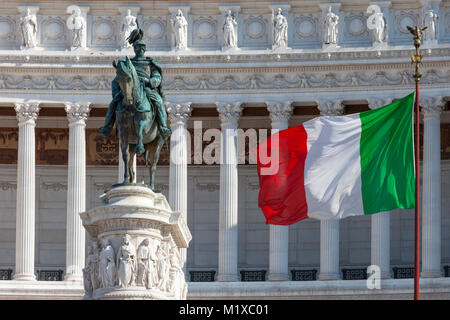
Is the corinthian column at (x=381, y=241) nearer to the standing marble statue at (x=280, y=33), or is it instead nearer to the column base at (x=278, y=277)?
the column base at (x=278, y=277)

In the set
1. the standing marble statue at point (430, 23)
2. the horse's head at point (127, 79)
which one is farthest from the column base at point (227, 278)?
the horse's head at point (127, 79)

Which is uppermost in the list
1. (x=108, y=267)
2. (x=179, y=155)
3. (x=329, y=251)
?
(x=179, y=155)

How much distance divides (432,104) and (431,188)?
3717 millimetres

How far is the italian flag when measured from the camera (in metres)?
53.0

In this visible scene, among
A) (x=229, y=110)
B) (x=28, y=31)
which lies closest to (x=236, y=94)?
(x=229, y=110)

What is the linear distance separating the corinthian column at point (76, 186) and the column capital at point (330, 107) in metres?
10.5

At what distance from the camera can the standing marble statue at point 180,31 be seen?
77.9m

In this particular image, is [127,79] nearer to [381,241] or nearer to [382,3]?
[381,241]

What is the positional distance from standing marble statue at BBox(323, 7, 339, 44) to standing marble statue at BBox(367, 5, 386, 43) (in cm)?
151

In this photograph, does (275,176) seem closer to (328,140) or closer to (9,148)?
(328,140)

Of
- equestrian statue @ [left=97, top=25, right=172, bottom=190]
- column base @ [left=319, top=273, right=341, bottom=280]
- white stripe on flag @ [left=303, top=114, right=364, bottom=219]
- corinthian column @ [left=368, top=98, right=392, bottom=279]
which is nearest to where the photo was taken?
equestrian statue @ [left=97, top=25, right=172, bottom=190]

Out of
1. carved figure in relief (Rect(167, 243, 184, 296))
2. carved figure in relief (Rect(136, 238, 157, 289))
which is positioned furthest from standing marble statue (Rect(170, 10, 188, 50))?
carved figure in relief (Rect(136, 238, 157, 289))

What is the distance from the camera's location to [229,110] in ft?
253

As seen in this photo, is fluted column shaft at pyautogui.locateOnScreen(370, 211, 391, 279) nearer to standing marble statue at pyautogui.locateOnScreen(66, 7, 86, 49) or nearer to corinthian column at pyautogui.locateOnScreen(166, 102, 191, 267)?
corinthian column at pyautogui.locateOnScreen(166, 102, 191, 267)
